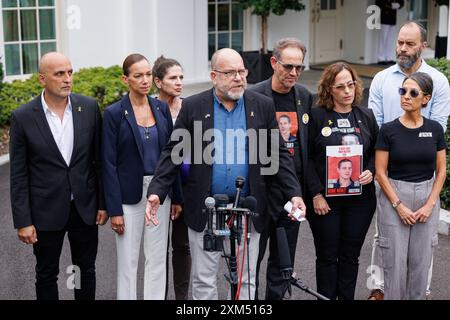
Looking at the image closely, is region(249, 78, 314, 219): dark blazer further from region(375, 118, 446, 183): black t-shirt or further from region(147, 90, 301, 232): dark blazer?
region(375, 118, 446, 183): black t-shirt

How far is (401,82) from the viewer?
6.32 metres

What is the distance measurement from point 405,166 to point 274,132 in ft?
3.34

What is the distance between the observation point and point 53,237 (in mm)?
5680

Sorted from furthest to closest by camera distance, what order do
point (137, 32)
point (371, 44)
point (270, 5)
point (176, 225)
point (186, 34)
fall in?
point (371, 44) → point (186, 34) → point (270, 5) → point (137, 32) → point (176, 225)

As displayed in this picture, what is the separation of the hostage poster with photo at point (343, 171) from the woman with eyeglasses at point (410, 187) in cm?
Answer: 16

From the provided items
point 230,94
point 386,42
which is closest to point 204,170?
point 230,94

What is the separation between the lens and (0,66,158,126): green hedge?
11.8 meters

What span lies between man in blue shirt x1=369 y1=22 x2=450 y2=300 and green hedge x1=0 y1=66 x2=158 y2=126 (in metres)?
6.28

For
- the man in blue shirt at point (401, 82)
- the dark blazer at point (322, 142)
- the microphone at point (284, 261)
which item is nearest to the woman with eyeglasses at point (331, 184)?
the dark blazer at point (322, 142)

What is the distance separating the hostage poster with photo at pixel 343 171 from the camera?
585 cm

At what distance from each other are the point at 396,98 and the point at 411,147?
0.68 m

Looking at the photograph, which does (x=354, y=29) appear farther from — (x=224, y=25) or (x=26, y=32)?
(x=26, y=32)
